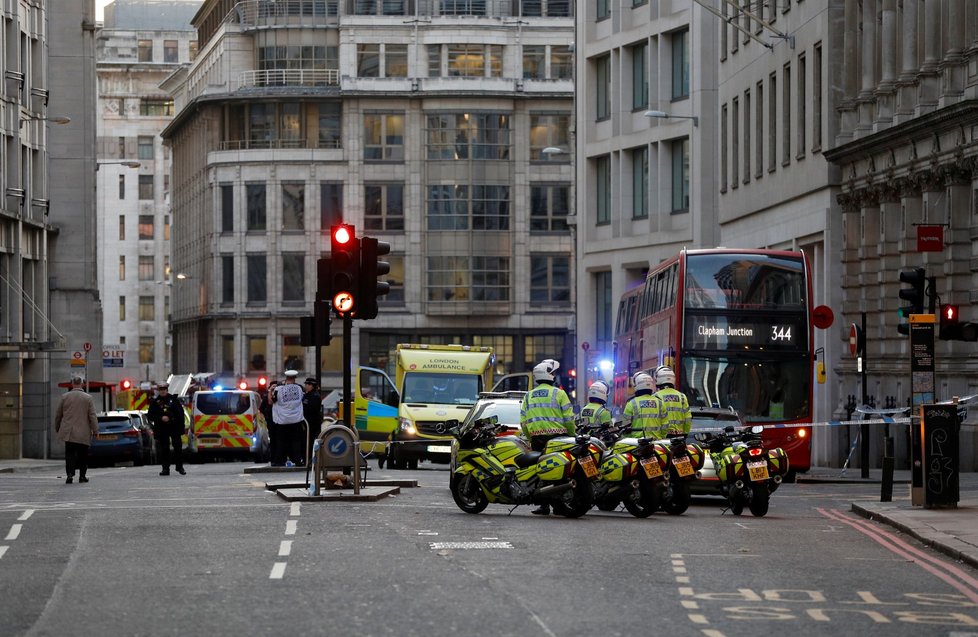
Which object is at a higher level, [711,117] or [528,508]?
[711,117]

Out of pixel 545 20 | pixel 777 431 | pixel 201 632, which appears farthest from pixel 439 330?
pixel 201 632

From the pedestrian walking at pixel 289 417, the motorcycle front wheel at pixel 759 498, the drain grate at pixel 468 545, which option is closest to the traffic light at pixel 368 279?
the motorcycle front wheel at pixel 759 498

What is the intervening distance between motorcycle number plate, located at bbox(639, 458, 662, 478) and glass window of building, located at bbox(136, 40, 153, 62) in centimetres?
12270

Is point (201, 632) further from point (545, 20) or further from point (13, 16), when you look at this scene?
point (545, 20)

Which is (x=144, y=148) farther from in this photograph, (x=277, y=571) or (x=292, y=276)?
(x=277, y=571)

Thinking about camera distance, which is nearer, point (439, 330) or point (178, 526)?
point (178, 526)

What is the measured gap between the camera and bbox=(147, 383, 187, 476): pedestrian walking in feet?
116

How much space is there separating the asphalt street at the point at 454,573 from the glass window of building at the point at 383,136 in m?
75.0

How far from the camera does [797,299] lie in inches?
1342

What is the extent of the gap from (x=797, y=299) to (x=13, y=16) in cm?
2963

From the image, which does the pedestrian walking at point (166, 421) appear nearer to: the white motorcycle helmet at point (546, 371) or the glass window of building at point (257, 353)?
the white motorcycle helmet at point (546, 371)

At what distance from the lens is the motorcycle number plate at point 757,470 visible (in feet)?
76.7

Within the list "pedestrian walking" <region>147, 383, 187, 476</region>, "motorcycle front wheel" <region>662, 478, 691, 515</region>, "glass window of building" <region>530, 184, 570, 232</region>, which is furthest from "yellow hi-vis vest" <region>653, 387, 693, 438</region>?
"glass window of building" <region>530, 184, 570, 232</region>

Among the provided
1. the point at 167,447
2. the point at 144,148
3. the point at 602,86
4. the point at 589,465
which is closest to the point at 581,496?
the point at 589,465
